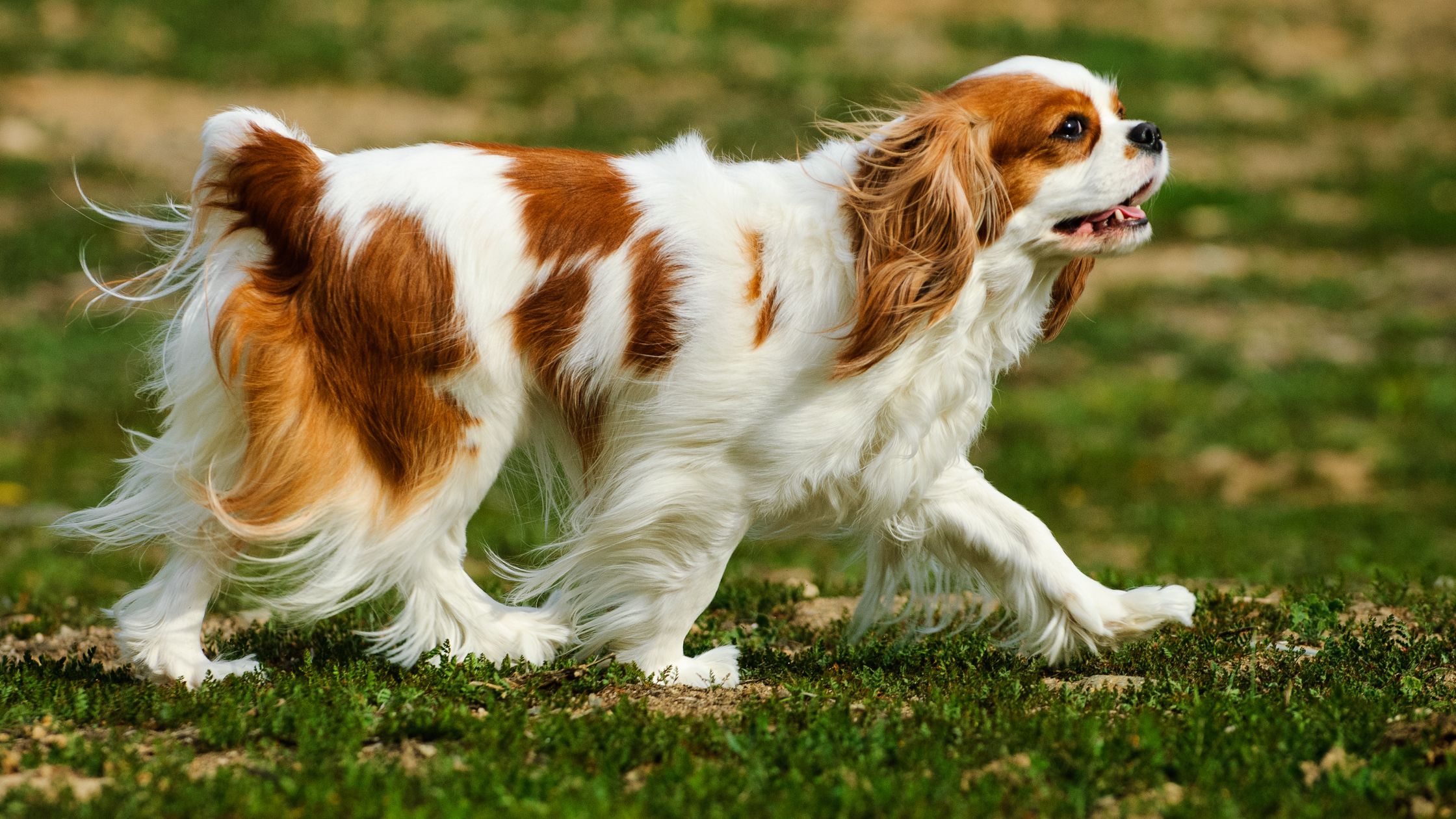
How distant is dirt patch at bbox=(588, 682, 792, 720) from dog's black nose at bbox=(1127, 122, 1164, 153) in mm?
1832

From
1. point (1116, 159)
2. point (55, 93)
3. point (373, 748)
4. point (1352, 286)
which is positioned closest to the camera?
point (373, 748)

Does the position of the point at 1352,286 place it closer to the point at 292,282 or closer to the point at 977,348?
the point at 977,348

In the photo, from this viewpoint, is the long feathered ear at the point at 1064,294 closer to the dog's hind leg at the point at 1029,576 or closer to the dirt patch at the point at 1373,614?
the dog's hind leg at the point at 1029,576

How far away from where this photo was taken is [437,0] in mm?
18703

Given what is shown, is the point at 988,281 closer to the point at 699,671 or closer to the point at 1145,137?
the point at 1145,137

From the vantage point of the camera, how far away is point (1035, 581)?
4.77 metres

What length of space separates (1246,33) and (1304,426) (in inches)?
500

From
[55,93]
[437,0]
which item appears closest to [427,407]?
[55,93]

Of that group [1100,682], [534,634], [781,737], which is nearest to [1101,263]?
[1100,682]

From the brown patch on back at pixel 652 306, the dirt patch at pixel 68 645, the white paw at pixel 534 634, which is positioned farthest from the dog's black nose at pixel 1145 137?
the dirt patch at pixel 68 645

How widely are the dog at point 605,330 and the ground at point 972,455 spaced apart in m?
0.43

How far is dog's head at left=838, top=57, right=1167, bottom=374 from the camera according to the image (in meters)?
4.16

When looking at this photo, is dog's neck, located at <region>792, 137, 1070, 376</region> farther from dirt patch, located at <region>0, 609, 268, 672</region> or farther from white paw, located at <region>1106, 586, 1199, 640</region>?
dirt patch, located at <region>0, 609, 268, 672</region>

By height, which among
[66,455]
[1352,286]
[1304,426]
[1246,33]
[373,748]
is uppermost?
[1246,33]
